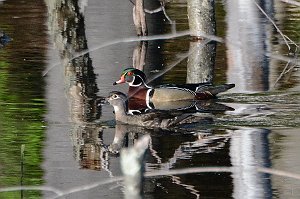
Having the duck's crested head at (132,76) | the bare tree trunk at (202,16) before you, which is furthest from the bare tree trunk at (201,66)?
the duck's crested head at (132,76)

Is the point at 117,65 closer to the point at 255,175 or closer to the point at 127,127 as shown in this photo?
the point at 127,127

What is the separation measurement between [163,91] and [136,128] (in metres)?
1.89

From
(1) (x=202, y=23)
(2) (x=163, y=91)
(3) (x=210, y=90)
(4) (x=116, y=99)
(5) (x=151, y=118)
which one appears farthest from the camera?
(1) (x=202, y=23)

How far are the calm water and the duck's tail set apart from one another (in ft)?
0.57

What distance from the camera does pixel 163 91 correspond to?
14234 mm

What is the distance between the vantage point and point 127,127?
490 inches

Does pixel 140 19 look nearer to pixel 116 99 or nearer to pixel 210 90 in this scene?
pixel 210 90

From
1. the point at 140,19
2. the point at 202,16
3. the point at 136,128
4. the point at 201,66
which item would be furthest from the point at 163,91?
the point at 140,19

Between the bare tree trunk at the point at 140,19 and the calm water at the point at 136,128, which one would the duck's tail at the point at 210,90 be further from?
the bare tree trunk at the point at 140,19

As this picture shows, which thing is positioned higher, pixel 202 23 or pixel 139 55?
pixel 202 23

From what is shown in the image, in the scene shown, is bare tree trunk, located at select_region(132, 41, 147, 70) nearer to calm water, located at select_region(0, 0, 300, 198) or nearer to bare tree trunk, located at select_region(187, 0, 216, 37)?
calm water, located at select_region(0, 0, 300, 198)

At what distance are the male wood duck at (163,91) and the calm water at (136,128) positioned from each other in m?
0.25

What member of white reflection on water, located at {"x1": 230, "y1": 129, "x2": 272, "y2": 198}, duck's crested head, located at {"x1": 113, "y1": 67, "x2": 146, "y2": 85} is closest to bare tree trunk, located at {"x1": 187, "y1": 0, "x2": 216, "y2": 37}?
duck's crested head, located at {"x1": 113, "y1": 67, "x2": 146, "y2": 85}

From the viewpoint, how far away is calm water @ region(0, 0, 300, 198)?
8.66m
